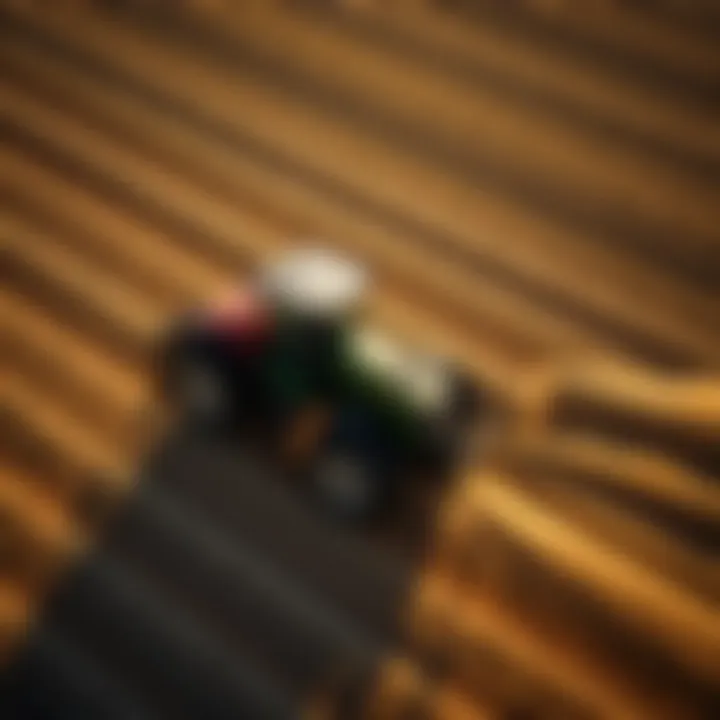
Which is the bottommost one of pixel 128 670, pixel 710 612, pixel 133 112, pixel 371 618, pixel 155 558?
pixel 128 670

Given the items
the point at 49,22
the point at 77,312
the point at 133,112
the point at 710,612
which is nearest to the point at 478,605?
the point at 710,612

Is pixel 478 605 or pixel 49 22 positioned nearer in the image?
pixel 478 605

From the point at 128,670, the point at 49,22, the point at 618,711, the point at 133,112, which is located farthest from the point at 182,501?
the point at 49,22

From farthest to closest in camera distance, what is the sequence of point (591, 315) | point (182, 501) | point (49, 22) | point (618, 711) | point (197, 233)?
point (49, 22) < point (197, 233) < point (591, 315) < point (182, 501) < point (618, 711)

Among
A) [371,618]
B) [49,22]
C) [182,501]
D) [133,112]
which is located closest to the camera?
[371,618]

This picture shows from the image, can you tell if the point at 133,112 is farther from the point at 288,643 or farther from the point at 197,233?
→ the point at 288,643

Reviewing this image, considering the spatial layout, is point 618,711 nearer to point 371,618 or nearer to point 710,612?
point 710,612

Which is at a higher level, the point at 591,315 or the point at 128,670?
the point at 591,315
